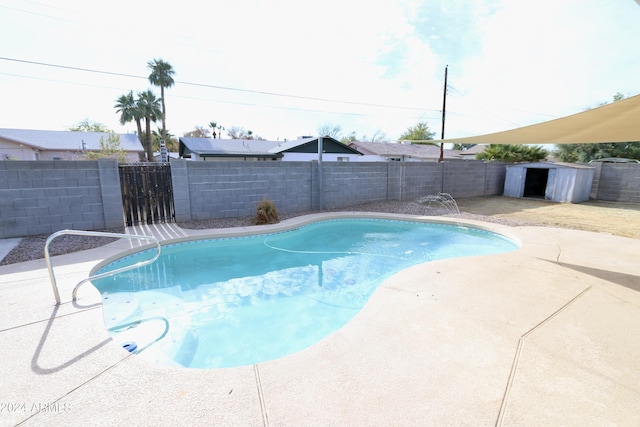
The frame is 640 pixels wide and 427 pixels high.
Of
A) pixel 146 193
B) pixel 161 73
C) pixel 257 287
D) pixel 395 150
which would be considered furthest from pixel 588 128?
pixel 161 73

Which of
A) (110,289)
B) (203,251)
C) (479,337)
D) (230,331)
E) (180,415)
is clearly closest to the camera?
(180,415)

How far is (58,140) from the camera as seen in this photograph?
76.5 ft

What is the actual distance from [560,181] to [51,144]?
110 feet

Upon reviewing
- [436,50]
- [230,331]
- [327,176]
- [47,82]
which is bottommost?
[230,331]

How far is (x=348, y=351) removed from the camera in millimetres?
2404

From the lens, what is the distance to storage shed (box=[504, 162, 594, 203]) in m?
11.9

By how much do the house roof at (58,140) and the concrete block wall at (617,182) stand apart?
3167 cm

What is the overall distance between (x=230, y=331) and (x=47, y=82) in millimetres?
19383

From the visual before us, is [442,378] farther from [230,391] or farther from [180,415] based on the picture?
[180,415]

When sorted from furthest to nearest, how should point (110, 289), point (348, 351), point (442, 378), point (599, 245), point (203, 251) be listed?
point (203, 251), point (599, 245), point (110, 289), point (348, 351), point (442, 378)

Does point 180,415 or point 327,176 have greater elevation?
point 327,176

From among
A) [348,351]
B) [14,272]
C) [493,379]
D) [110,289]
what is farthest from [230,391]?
[14,272]

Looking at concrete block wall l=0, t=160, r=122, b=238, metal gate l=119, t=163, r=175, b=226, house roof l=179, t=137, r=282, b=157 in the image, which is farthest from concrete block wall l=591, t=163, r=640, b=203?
concrete block wall l=0, t=160, r=122, b=238

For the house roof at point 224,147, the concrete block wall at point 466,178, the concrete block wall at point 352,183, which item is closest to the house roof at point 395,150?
the house roof at point 224,147
